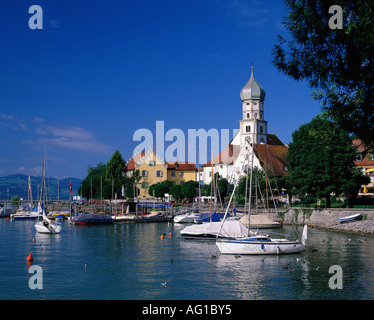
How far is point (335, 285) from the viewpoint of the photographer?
26859mm

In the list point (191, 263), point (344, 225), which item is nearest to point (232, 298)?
point (191, 263)

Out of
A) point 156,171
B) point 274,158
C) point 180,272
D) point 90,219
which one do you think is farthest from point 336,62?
point 156,171

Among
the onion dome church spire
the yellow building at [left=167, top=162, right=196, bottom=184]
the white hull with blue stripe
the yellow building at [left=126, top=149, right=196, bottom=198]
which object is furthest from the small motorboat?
the onion dome church spire

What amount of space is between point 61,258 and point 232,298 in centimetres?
2000

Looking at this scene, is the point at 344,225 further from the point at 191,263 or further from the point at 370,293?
the point at 370,293

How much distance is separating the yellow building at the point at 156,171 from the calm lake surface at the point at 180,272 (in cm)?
7753

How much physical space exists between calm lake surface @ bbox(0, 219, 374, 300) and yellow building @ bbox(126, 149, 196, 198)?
3052 inches

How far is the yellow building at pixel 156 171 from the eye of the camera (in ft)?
416

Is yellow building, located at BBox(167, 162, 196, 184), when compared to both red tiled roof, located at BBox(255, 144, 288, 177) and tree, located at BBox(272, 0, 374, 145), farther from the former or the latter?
tree, located at BBox(272, 0, 374, 145)

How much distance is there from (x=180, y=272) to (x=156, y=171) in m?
96.8

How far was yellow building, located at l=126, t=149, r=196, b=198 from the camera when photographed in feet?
416

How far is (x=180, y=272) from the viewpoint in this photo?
31.5 m

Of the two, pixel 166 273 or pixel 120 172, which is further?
pixel 120 172

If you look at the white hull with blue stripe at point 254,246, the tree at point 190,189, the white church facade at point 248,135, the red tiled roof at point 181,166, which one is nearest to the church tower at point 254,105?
the white church facade at point 248,135
